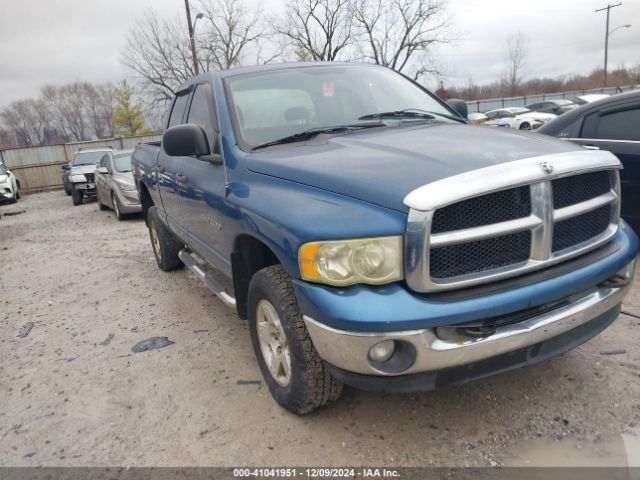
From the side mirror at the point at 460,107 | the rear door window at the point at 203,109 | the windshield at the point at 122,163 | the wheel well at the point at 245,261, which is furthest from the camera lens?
the windshield at the point at 122,163

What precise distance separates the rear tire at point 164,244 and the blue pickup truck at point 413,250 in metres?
2.54

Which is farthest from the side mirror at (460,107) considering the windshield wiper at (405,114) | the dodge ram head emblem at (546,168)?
the dodge ram head emblem at (546,168)

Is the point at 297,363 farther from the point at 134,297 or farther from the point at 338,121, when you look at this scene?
the point at 134,297

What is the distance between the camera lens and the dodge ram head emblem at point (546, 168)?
2062mm

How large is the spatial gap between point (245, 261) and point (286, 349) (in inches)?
24.9

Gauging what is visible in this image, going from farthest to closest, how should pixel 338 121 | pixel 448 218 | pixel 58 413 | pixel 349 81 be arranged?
Answer: pixel 349 81 < pixel 338 121 < pixel 58 413 < pixel 448 218

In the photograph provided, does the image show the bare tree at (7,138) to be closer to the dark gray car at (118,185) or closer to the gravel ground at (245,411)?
the dark gray car at (118,185)

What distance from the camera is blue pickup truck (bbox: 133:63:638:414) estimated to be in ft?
6.37

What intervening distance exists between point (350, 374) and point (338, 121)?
1731 mm

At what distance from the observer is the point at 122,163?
10.8m

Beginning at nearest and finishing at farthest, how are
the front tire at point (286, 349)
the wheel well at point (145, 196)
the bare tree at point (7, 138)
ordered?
the front tire at point (286, 349), the wheel well at point (145, 196), the bare tree at point (7, 138)

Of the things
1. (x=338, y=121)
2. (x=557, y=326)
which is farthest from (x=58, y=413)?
(x=557, y=326)

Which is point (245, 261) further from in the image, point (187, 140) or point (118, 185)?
point (118, 185)

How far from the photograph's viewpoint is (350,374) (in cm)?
209
